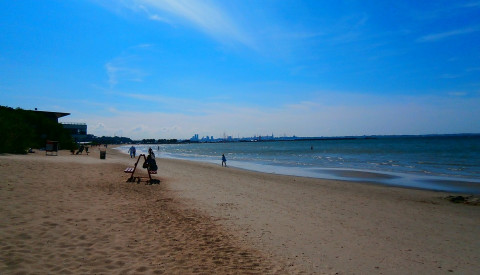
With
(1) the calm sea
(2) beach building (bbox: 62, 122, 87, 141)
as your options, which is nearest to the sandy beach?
(1) the calm sea

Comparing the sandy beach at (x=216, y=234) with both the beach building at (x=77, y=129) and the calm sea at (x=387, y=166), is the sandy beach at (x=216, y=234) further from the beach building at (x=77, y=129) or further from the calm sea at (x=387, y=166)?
the beach building at (x=77, y=129)

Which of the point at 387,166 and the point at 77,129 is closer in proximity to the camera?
the point at 387,166

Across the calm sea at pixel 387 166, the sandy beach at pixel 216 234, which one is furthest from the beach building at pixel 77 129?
the sandy beach at pixel 216 234

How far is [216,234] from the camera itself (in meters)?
6.82

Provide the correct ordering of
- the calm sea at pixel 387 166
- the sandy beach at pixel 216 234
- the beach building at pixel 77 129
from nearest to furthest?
the sandy beach at pixel 216 234
the calm sea at pixel 387 166
the beach building at pixel 77 129

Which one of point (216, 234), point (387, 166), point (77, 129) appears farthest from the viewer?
point (77, 129)

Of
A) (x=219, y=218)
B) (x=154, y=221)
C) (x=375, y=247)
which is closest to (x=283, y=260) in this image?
(x=375, y=247)

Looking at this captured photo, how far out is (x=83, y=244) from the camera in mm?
5480

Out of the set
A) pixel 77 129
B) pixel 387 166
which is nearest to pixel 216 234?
pixel 387 166

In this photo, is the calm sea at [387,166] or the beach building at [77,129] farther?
the beach building at [77,129]

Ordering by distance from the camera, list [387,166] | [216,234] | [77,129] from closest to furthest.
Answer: [216,234] < [387,166] < [77,129]

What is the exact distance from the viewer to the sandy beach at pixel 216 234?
16.5 ft

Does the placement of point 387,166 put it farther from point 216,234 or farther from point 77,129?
point 77,129

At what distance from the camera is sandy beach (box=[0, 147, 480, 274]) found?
5.02m
